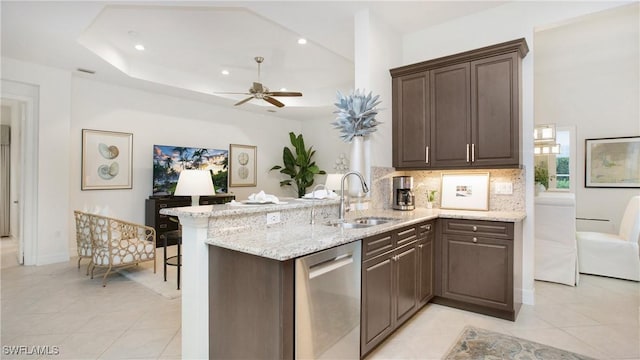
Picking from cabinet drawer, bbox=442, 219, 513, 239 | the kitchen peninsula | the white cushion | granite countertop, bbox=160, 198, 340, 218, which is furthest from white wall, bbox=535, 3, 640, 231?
granite countertop, bbox=160, 198, 340, 218

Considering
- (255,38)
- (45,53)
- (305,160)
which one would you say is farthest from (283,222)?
(305,160)

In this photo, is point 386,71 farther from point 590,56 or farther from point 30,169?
point 30,169

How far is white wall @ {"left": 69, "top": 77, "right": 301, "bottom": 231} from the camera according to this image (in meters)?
5.20

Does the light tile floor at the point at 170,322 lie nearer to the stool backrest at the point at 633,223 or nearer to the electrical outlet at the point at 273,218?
the stool backrest at the point at 633,223

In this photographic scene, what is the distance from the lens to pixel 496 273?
2998 millimetres

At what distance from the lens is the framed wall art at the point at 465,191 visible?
3.62 meters

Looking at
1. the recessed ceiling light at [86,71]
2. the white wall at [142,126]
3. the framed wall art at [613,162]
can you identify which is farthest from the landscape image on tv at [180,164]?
the framed wall art at [613,162]

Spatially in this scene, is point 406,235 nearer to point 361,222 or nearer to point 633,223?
point 361,222

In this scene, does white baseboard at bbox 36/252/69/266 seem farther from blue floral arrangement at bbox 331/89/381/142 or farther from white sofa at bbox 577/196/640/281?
white sofa at bbox 577/196/640/281

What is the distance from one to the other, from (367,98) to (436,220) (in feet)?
4.71

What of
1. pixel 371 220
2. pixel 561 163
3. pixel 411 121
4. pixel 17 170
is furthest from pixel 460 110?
pixel 17 170

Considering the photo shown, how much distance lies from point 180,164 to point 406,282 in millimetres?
5084

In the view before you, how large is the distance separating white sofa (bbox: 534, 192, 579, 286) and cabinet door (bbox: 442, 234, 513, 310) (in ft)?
5.22

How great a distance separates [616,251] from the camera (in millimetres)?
4082
